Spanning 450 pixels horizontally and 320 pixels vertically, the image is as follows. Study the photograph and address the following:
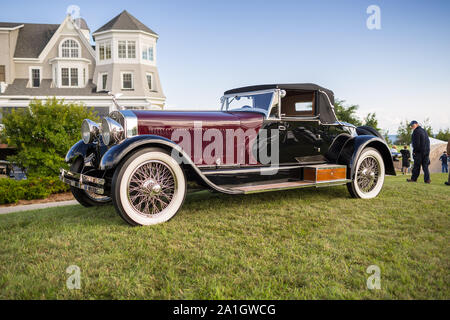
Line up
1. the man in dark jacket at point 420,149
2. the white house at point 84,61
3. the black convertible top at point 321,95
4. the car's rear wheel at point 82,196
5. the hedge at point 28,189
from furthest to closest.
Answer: the white house at point 84,61
the man in dark jacket at point 420,149
the hedge at point 28,189
the black convertible top at point 321,95
the car's rear wheel at point 82,196

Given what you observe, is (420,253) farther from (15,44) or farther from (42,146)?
(15,44)

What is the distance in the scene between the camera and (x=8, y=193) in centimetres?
706

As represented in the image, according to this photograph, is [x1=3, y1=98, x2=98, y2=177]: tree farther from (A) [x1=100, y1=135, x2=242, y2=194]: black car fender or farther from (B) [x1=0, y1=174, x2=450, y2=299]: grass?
(A) [x1=100, y1=135, x2=242, y2=194]: black car fender

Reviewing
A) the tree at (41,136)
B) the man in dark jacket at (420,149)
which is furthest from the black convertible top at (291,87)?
the tree at (41,136)

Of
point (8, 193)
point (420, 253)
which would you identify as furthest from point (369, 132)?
point (8, 193)

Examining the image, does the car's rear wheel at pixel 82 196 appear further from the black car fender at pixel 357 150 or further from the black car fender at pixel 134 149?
the black car fender at pixel 357 150

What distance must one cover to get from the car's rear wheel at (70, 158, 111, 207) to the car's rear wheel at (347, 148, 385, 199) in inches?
165

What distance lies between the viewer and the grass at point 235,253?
238 cm

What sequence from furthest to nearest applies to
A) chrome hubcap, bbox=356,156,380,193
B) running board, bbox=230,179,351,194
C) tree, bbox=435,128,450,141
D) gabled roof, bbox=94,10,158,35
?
tree, bbox=435,128,450,141 → gabled roof, bbox=94,10,158,35 → chrome hubcap, bbox=356,156,380,193 → running board, bbox=230,179,351,194

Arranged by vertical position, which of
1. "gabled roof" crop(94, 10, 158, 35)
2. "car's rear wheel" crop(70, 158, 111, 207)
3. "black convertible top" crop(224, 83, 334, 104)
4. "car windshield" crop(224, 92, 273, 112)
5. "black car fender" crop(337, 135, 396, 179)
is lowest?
"car's rear wheel" crop(70, 158, 111, 207)

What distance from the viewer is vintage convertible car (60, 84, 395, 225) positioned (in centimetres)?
393

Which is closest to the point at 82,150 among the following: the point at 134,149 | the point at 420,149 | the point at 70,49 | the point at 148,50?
the point at 134,149

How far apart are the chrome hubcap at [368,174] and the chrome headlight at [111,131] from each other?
13.2 feet

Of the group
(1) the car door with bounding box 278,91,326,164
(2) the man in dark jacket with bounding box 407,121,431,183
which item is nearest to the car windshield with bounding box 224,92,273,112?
(1) the car door with bounding box 278,91,326,164
